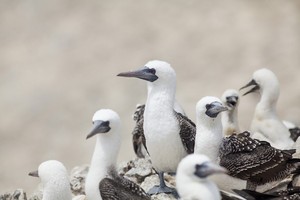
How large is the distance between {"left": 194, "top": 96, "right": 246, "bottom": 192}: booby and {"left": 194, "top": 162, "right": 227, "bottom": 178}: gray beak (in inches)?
61.9

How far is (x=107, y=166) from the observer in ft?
28.4

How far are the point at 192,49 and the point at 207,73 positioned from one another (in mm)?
1148

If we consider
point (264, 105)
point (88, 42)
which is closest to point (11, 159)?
point (88, 42)

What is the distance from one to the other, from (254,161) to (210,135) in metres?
0.50

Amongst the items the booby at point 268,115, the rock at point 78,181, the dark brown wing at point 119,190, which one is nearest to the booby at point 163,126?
the dark brown wing at point 119,190

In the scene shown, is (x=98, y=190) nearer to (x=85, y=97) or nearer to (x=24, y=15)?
(x=85, y=97)

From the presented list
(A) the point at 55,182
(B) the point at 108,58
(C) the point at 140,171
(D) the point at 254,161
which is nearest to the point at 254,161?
(D) the point at 254,161

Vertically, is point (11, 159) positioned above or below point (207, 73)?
below

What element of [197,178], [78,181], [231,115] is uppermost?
[231,115]

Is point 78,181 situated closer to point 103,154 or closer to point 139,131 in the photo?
point 139,131

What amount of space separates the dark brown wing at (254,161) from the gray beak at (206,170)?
1681mm

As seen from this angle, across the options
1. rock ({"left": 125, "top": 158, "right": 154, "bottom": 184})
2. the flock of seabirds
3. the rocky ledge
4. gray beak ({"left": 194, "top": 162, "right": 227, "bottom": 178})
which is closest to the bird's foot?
the flock of seabirds

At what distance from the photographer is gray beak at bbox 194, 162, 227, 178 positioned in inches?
292

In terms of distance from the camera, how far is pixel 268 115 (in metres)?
11.9
